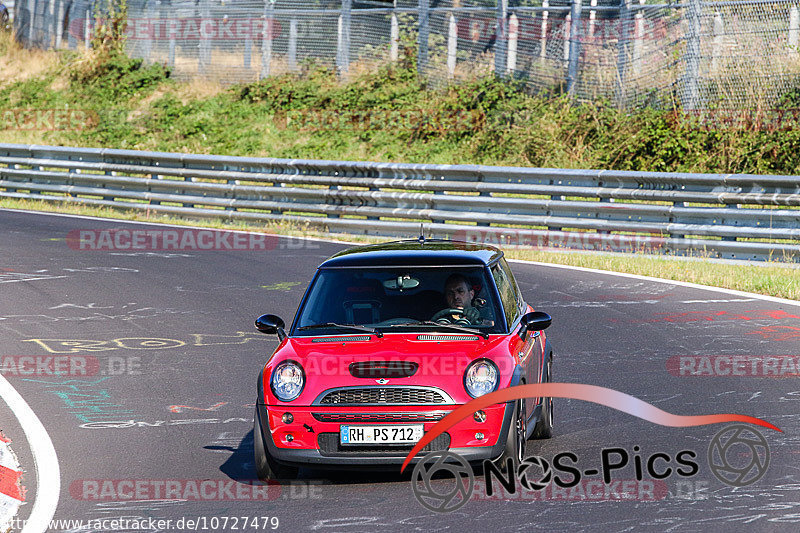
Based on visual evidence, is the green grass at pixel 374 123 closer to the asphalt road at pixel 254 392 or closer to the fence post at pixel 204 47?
the fence post at pixel 204 47

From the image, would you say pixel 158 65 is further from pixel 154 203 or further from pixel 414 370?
pixel 414 370

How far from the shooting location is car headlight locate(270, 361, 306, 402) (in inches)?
257

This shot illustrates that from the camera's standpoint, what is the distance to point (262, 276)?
15453 mm

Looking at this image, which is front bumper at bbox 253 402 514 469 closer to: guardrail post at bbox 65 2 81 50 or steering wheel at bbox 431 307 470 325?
steering wheel at bbox 431 307 470 325

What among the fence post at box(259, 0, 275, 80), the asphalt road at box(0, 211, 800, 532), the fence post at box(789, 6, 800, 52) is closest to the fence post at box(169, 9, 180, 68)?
the fence post at box(259, 0, 275, 80)

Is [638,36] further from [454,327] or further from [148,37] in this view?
[454,327]

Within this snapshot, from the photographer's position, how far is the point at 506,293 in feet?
25.5

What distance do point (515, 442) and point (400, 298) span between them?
1556 mm

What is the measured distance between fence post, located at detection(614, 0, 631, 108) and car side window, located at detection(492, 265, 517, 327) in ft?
56.8

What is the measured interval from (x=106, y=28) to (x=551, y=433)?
32.9 m

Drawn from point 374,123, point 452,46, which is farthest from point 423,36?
point 374,123

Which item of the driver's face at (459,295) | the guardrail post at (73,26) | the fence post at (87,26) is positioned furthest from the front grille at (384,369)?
the guardrail post at (73,26)

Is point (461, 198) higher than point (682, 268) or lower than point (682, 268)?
higher

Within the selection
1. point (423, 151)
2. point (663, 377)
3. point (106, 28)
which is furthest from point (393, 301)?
point (106, 28)
